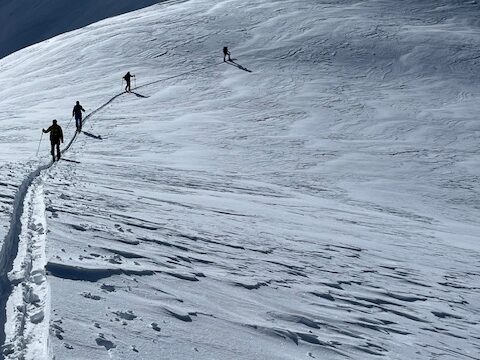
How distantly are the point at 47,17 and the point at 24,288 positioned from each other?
137m

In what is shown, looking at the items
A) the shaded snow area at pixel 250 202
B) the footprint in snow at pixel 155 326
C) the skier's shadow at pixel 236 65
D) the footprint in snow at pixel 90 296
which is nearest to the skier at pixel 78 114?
the shaded snow area at pixel 250 202

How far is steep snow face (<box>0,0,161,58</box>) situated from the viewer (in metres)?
126

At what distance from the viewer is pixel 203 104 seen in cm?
3497

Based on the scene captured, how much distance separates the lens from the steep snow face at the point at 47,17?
12600 centimetres

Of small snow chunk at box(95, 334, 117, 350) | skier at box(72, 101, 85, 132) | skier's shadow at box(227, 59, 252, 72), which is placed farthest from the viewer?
skier's shadow at box(227, 59, 252, 72)

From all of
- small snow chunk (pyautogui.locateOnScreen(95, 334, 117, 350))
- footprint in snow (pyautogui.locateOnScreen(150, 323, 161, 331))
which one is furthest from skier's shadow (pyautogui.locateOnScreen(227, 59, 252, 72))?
small snow chunk (pyautogui.locateOnScreen(95, 334, 117, 350))

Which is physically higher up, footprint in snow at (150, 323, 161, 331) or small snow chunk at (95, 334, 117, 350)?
small snow chunk at (95, 334, 117, 350)

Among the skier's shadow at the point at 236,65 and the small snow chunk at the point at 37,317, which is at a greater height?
the skier's shadow at the point at 236,65

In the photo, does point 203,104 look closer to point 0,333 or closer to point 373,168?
point 373,168

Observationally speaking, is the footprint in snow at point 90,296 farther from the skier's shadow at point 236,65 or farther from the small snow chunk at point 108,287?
the skier's shadow at point 236,65

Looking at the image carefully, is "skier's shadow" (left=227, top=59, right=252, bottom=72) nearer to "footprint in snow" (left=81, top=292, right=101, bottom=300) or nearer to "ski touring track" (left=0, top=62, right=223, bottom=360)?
"ski touring track" (left=0, top=62, right=223, bottom=360)

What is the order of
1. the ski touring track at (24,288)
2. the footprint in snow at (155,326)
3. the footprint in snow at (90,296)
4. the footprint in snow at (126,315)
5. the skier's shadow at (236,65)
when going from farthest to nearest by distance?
1. the skier's shadow at (236,65)
2. the footprint in snow at (90,296)
3. the footprint in snow at (126,315)
4. the footprint in snow at (155,326)
5. the ski touring track at (24,288)

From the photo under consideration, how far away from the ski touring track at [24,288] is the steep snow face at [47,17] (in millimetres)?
115897

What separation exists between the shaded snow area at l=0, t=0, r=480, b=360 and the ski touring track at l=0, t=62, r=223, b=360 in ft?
0.08
